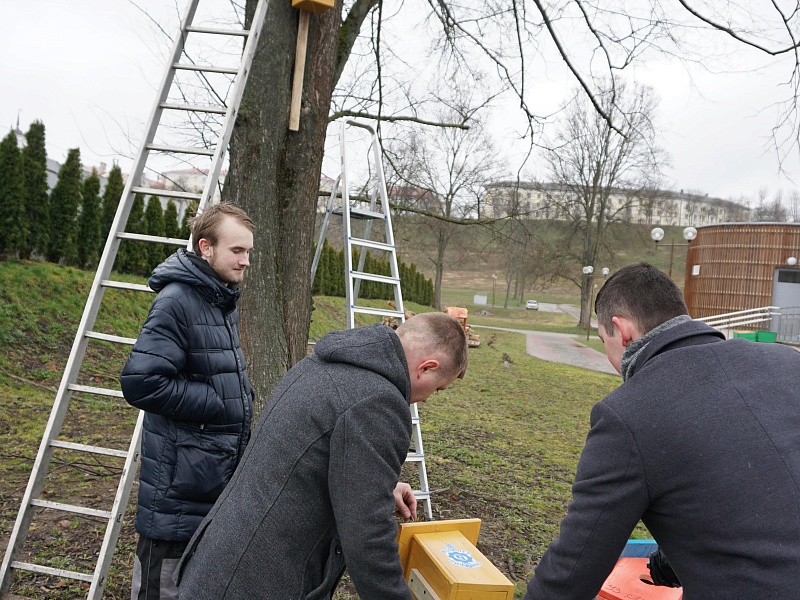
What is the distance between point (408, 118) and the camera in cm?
747

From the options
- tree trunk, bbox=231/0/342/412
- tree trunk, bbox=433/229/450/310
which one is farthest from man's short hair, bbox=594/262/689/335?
tree trunk, bbox=433/229/450/310

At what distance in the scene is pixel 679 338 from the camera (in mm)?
1649

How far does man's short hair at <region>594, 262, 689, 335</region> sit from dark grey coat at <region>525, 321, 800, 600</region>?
106 mm

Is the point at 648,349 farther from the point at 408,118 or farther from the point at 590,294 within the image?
the point at 590,294

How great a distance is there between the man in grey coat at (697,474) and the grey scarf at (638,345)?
0.02 meters

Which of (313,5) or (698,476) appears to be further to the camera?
(313,5)

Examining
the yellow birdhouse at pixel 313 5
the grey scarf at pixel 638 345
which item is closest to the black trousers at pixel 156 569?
the grey scarf at pixel 638 345

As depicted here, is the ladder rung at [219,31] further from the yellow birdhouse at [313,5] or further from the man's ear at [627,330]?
the man's ear at [627,330]

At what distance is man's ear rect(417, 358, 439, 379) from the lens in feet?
5.58

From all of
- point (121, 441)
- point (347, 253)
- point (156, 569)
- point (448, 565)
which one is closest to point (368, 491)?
point (448, 565)

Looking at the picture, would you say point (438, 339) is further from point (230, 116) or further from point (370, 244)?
point (370, 244)

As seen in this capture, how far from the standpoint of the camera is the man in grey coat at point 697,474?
1456 mm

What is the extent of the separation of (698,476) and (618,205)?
118ft

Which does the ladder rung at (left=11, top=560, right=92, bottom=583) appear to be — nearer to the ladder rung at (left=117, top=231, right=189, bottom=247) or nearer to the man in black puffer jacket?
the man in black puffer jacket
